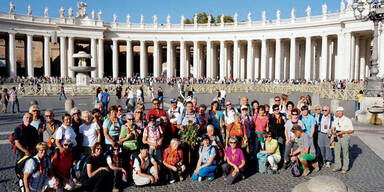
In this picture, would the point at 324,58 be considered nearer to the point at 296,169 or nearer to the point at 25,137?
the point at 296,169

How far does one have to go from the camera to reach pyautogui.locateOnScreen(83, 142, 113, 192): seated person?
7.17 m

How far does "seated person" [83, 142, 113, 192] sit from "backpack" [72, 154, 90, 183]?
11 cm

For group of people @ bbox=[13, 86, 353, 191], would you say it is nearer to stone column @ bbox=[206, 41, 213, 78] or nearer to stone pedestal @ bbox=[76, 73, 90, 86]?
stone pedestal @ bbox=[76, 73, 90, 86]

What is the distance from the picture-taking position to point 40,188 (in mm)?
6750

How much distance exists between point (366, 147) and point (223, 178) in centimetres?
659

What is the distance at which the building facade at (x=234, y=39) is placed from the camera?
49.5m

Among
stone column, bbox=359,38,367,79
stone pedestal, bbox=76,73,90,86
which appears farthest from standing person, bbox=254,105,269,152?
stone column, bbox=359,38,367,79

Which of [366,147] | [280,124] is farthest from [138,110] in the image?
[366,147]

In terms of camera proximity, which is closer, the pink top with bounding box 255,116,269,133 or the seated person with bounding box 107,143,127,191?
the seated person with bounding box 107,143,127,191

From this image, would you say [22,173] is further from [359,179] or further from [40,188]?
[359,179]

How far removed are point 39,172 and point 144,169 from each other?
2387mm

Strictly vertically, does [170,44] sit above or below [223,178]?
above

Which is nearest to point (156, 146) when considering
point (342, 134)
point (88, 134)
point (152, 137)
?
point (152, 137)

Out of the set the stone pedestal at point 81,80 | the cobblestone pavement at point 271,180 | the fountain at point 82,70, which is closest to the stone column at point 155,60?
the fountain at point 82,70
